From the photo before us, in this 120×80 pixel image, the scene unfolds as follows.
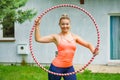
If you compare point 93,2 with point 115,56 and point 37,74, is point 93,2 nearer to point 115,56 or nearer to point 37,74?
point 115,56

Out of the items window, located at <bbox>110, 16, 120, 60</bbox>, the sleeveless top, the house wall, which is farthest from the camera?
window, located at <bbox>110, 16, 120, 60</bbox>

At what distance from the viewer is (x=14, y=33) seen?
17.8 metres

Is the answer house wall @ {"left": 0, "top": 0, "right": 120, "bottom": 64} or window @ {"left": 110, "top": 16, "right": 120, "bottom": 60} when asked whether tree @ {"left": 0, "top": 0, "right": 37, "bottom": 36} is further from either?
window @ {"left": 110, "top": 16, "right": 120, "bottom": 60}

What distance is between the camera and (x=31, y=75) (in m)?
14.3

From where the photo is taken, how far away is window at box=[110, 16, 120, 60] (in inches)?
704

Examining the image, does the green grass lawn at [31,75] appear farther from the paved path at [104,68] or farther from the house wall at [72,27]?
the house wall at [72,27]

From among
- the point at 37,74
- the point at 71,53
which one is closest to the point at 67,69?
the point at 71,53

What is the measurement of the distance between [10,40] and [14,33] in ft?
1.03

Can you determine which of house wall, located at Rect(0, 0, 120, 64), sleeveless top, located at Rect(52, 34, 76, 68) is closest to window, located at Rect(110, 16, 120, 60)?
house wall, located at Rect(0, 0, 120, 64)

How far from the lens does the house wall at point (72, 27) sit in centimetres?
1750

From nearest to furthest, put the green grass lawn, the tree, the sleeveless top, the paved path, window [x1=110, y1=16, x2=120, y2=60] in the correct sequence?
1. the sleeveless top
2. the tree
3. the green grass lawn
4. the paved path
5. window [x1=110, y1=16, x2=120, y2=60]

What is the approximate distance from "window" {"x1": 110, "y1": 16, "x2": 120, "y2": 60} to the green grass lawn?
2.71m

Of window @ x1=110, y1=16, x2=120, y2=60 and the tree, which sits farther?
window @ x1=110, y1=16, x2=120, y2=60

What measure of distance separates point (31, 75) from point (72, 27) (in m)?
3.81
